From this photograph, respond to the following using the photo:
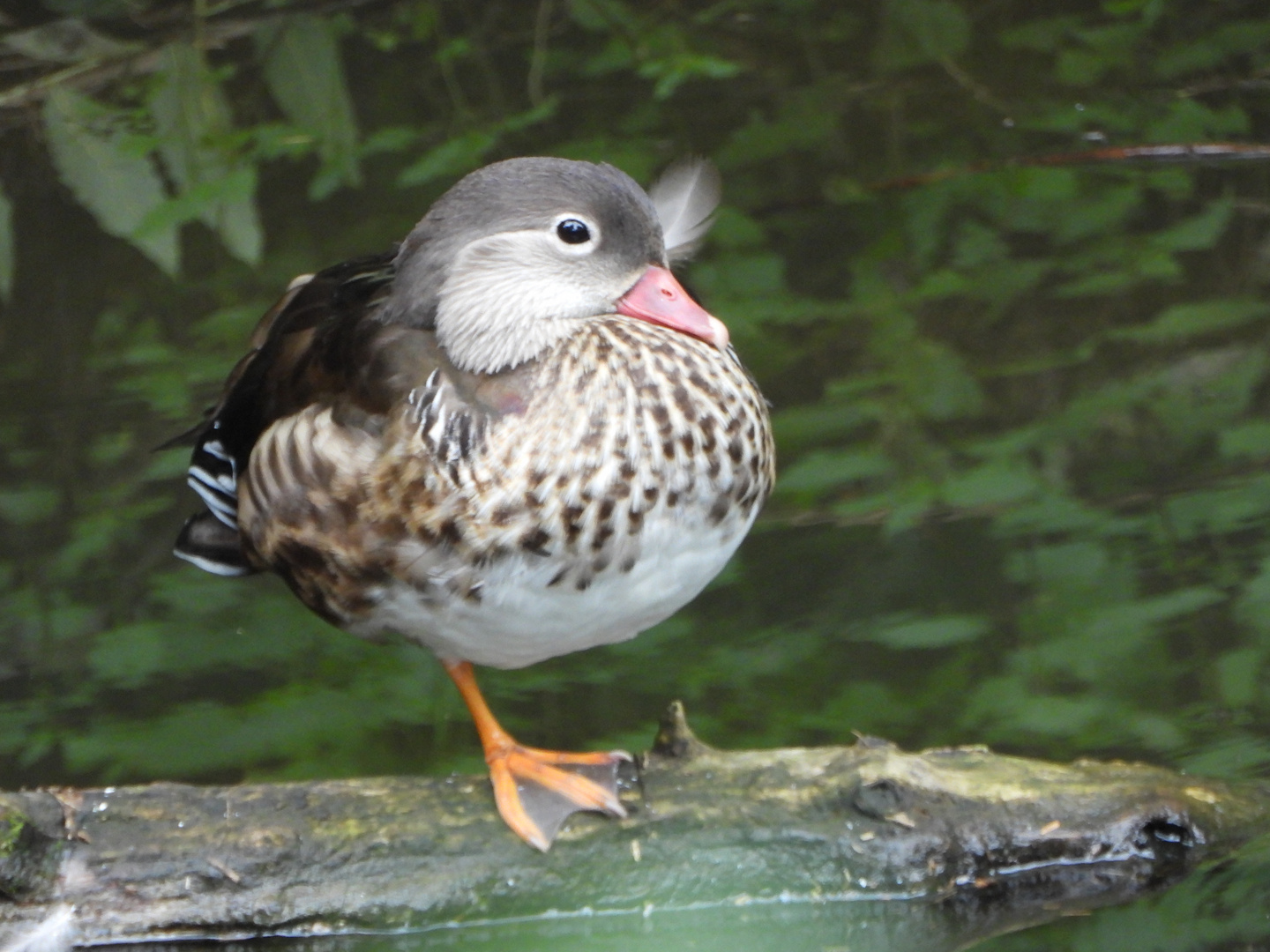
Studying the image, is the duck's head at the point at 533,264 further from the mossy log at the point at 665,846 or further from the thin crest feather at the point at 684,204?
the mossy log at the point at 665,846

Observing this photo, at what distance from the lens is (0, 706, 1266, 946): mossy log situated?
6.77 feet

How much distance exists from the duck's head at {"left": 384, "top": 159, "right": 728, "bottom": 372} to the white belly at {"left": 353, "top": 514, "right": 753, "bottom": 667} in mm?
272

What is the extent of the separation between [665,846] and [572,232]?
0.79 meters

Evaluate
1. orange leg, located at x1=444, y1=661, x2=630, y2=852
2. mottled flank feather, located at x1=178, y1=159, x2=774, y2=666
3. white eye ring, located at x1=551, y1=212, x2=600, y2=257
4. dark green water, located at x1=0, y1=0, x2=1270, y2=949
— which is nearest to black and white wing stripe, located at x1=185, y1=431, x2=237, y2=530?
mottled flank feather, located at x1=178, y1=159, x2=774, y2=666

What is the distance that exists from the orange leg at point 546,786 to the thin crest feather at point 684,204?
814 mm

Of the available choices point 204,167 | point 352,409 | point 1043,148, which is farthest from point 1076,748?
point 204,167

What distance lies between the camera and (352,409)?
7.25 feet

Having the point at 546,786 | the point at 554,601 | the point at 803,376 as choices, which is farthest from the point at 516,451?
the point at 803,376

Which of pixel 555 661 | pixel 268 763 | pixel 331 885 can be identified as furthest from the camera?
pixel 555 661

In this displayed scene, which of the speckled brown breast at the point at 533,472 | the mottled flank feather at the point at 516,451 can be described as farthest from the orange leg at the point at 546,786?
A: the speckled brown breast at the point at 533,472

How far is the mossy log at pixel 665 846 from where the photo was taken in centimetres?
206

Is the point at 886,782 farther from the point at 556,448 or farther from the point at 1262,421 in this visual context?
the point at 1262,421

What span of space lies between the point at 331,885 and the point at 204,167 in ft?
8.66

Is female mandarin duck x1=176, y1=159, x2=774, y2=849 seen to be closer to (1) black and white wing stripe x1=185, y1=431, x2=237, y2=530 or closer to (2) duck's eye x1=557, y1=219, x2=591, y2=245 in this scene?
(2) duck's eye x1=557, y1=219, x2=591, y2=245
